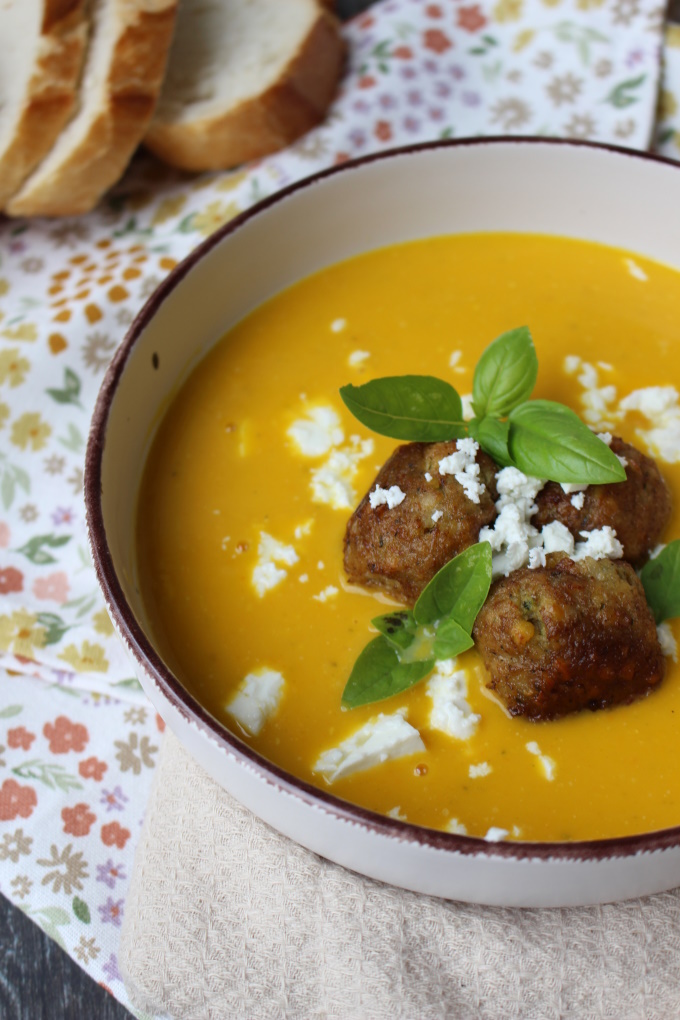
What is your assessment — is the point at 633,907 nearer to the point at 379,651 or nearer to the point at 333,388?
the point at 379,651

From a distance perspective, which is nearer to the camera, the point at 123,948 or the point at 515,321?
the point at 123,948

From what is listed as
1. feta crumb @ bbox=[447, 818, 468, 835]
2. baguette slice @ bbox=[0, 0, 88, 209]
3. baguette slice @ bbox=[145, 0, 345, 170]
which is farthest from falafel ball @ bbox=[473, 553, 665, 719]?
baguette slice @ bbox=[0, 0, 88, 209]

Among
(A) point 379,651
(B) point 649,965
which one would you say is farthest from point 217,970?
(B) point 649,965

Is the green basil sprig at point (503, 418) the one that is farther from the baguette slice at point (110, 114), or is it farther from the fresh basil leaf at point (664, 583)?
the baguette slice at point (110, 114)

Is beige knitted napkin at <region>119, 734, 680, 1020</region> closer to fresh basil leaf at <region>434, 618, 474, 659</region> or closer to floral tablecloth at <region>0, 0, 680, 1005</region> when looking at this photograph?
floral tablecloth at <region>0, 0, 680, 1005</region>

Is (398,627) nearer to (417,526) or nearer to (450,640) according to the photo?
(450,640)
